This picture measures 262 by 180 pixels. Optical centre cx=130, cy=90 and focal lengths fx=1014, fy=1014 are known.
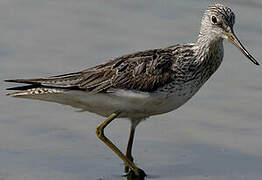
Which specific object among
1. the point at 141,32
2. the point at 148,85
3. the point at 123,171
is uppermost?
the point at 141,32

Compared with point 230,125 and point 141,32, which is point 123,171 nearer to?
point 230,125

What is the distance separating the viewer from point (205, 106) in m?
15.0

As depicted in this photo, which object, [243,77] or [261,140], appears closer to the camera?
[261,140]

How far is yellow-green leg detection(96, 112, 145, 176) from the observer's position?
13094 mm

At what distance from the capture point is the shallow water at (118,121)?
13.2 m

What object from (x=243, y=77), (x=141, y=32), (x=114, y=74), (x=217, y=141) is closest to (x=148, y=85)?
(x=114, y=74)

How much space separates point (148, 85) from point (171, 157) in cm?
Result: 113

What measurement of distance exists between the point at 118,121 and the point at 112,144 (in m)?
1.34

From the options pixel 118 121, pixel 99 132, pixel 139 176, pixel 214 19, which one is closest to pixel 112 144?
pixel 99 132

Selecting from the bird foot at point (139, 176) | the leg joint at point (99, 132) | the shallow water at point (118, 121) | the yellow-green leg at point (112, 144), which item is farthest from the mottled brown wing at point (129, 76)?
the bird foot at point (139, 176)

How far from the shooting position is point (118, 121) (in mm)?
14672

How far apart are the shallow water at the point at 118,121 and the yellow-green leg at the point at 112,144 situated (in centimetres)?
20

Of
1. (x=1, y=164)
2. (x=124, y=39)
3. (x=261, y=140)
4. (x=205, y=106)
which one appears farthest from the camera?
(x=124, y=39)

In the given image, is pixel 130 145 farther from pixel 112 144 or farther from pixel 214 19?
pixel 214 19
